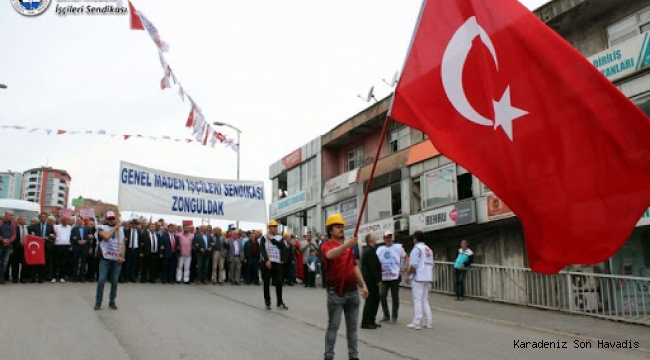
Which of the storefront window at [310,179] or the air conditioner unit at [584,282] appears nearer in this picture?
the air conditioner unit at [584,282]

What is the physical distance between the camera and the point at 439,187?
2492cm

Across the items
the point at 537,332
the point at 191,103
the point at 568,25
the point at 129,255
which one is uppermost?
the point at 568,25

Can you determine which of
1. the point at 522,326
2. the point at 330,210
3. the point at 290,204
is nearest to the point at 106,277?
the point at 522,326

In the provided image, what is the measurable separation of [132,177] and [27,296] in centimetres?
560

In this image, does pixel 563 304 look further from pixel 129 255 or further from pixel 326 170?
pixel 326 170

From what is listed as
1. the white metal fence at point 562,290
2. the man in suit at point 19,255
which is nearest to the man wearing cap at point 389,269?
the white metal fence at point 562,290

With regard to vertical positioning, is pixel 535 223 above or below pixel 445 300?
above

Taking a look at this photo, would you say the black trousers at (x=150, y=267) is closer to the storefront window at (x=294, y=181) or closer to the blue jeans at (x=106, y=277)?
the blue jeans at (x=106, y=277)

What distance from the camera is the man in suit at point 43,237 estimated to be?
55.2ft

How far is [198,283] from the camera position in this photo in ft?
61.9

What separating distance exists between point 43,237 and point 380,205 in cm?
1737

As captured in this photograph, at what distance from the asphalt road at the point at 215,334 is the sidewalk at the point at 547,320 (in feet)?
1.55

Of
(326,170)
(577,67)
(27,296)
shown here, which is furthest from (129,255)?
(326,170)

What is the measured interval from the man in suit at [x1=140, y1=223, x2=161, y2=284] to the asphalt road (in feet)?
15.7
